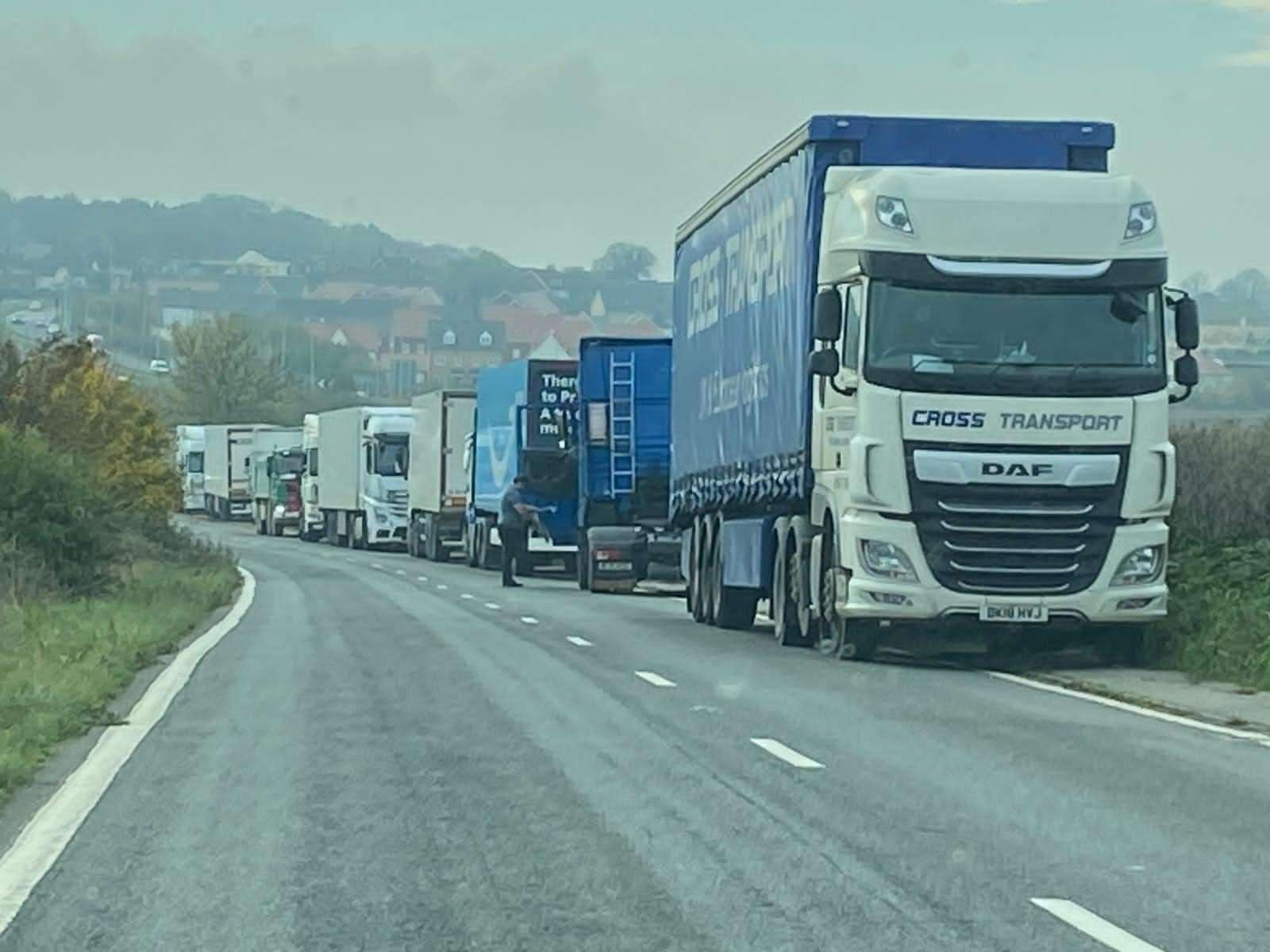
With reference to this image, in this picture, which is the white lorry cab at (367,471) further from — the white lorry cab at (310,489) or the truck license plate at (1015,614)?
the truck license plate at (1015,614)

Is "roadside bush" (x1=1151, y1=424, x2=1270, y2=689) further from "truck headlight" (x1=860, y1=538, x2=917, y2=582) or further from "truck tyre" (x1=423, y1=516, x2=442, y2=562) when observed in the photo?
"truck tyre" (x1=423, y1=516, x2=442, y2=562)

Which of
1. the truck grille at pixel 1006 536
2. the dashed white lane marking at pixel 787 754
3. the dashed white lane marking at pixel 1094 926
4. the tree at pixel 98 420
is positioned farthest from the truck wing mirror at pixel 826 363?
the tree at pixel 98 420

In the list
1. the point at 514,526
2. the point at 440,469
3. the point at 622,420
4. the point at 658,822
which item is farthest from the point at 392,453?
the point at 658,822

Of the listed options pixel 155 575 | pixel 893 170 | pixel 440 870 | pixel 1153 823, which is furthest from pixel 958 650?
pixel 155 575

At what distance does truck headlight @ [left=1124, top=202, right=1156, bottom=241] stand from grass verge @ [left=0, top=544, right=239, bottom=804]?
330 inches

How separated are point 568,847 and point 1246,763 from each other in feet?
16.6

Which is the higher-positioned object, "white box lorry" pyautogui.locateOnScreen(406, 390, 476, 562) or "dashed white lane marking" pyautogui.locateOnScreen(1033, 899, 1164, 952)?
"white box lorry" pyautogui.locateOnScreen(406, 390, 476, 562)

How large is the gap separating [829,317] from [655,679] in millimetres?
3226

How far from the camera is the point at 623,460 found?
39656mm

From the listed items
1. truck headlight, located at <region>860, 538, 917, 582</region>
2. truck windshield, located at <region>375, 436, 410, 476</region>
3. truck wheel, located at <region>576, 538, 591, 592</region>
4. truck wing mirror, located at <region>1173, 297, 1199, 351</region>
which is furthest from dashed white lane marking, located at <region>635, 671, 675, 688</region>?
truck windshield, located at <region>375, 436, 410, 476</region>

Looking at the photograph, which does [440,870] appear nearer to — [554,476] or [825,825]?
[825,825]

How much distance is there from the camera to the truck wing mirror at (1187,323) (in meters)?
21.4

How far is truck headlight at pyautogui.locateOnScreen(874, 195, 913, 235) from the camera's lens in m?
21.2

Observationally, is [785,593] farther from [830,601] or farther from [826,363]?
[826,363]
